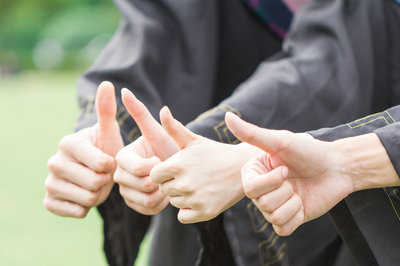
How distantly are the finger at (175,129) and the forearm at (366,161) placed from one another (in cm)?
16

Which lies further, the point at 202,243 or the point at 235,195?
the point at 202,243

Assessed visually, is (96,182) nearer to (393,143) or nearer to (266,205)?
(266,205)

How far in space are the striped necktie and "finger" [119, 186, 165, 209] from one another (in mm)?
471

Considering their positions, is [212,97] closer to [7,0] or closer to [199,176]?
[199,176]

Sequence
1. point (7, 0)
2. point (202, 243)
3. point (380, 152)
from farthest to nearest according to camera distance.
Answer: point (7, 0) → point (202, 243) → point (380, 152)

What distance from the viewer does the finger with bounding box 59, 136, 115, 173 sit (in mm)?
753

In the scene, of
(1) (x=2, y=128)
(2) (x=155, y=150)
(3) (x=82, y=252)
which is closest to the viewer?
(2) (x=155, y=150)

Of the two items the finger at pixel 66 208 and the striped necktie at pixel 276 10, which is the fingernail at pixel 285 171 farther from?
the striped necktie at pixel 276 10

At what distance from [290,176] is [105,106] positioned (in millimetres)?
260

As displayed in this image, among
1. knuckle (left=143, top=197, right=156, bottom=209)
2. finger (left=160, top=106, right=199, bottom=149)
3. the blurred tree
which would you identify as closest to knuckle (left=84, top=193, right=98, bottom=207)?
knuckle (left=143, top=197, right=156, bottom=209)

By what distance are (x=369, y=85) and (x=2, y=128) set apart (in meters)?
4.69

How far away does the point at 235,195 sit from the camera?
26.8 inches

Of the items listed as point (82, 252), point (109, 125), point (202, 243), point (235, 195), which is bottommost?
point (82, 252)

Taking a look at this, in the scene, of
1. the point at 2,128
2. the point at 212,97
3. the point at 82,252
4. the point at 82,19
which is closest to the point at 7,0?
the point at 82,19
